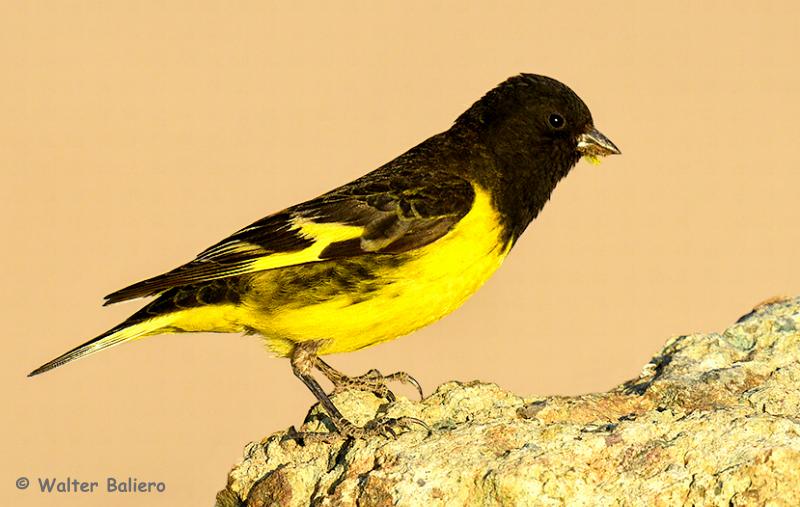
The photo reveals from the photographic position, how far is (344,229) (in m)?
6.38

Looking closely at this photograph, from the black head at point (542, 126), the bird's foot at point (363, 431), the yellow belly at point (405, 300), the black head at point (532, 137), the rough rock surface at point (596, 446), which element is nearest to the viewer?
the rough rock surface at point (596, 446)

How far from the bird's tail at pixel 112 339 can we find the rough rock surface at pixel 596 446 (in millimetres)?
1194

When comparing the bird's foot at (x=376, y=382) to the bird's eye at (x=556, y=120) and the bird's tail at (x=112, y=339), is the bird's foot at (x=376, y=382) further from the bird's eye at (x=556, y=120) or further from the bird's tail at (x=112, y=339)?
the bird's eye at (x=556, y=120)

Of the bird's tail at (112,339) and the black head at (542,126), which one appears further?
the black head at (542,126)

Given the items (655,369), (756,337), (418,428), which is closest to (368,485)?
(418,428)

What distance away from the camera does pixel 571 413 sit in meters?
5.14

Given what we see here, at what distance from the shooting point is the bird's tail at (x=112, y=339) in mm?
6379

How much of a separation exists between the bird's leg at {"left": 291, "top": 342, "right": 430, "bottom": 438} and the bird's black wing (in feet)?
1.78

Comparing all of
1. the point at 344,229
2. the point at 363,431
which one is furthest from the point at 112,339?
the point at 363,431

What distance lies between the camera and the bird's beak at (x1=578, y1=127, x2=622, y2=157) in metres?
7.00

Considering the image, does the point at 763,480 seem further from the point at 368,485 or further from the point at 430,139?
the point at 430,139

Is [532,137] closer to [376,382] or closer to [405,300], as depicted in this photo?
[405,300]

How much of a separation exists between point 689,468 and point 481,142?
10.7ft

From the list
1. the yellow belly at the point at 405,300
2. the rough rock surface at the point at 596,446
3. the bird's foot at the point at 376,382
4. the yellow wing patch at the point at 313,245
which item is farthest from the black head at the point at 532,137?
the rough rock surface at the point at 596,446
